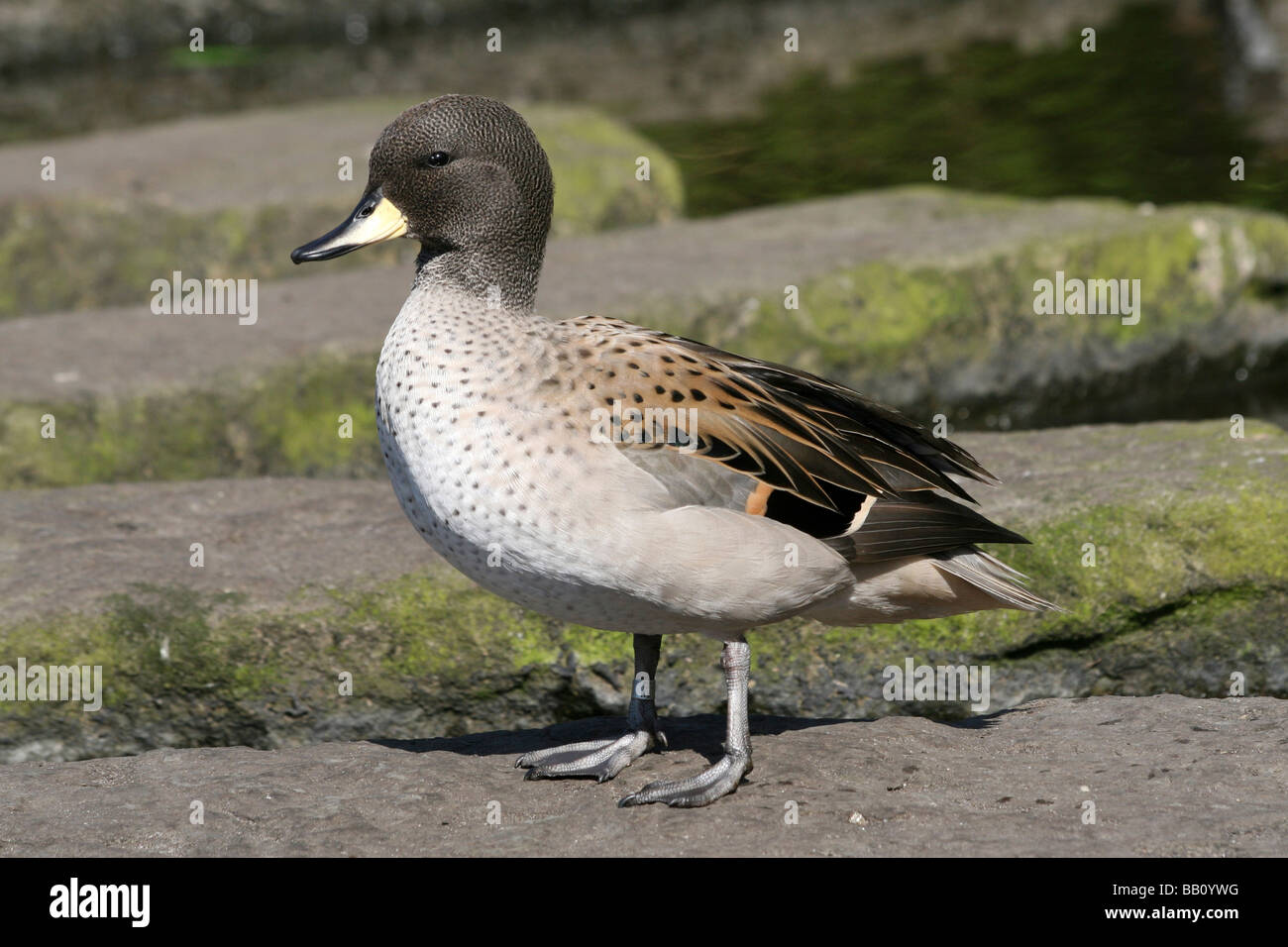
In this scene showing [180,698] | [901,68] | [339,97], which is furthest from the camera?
[339,97]

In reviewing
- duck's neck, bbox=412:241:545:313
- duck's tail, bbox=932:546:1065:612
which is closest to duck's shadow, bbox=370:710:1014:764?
duck's tail, bbox=932:546:1065:612

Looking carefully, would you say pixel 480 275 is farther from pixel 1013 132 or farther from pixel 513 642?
pixel 1013 132

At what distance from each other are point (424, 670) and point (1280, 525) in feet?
8.75

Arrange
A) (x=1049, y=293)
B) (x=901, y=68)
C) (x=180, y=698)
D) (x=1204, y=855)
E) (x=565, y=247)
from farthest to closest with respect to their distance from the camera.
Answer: (x=901, y=68) → (x=565, y=247) → (x=1049, y=293) → (x=180, y=698) → (x=1204, y=855)

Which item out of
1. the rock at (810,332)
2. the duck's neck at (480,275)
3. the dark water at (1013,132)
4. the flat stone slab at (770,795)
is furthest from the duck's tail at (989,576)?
the dark water at (1013,132)

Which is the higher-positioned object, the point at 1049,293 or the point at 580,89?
the point at 580,89

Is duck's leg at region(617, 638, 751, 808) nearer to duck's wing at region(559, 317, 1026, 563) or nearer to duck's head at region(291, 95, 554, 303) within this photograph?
duck's wing at region(559, 317, 1026, 563)

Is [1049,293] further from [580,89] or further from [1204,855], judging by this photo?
[580,89]

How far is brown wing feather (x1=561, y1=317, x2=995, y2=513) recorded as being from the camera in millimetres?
4164

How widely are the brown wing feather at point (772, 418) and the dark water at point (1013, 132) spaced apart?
22.7 ft

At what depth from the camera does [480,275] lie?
14.4 ft

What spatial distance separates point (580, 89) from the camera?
1545cm

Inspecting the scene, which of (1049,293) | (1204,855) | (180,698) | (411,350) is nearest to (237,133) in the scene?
(1049,293)

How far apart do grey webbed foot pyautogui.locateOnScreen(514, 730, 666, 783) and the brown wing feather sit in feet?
2.76
